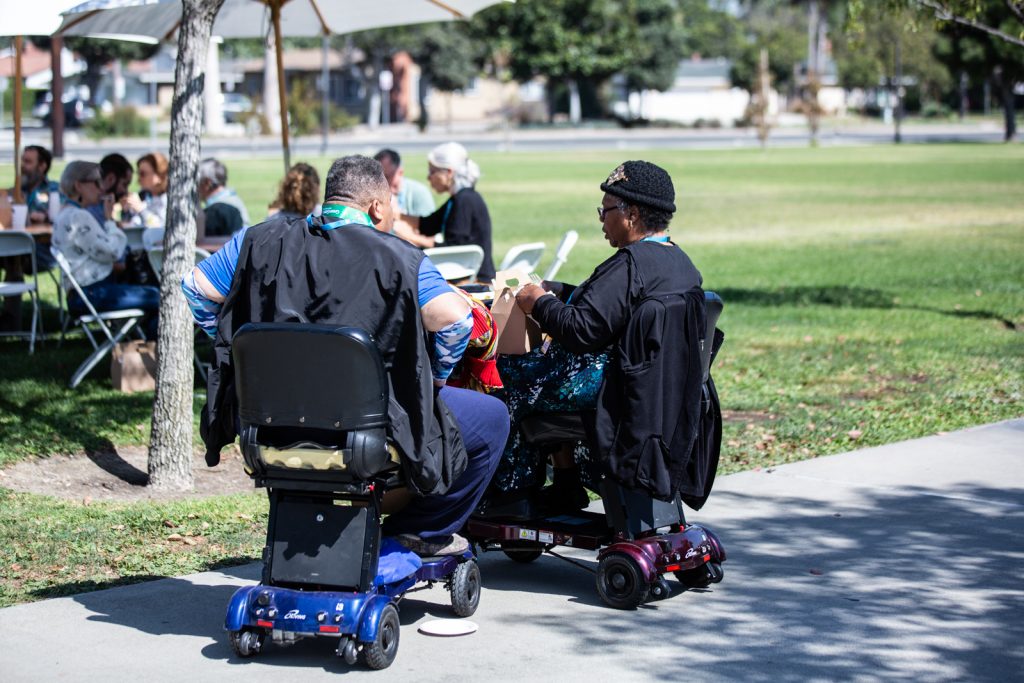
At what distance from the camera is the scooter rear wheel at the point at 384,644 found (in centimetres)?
444

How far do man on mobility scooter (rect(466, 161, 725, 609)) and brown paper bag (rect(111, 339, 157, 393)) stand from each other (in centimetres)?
452

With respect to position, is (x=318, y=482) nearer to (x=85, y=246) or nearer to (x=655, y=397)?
(x=655, y=397)

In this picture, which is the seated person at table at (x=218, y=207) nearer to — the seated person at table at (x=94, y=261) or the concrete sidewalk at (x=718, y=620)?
the seated person at table at (x=94, y=261)

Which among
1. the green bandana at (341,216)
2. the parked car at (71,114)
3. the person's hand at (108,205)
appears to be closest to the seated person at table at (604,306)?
the green bandana at (341,216)

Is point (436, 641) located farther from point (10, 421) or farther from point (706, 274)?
point (706, 274)

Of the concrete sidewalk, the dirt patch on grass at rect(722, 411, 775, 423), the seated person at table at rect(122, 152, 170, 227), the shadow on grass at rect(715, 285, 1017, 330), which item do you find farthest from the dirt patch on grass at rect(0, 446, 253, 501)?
the shadow on grass at rect(715, 285, 1017, 330)

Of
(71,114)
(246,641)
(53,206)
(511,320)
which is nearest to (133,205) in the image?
(53,206)

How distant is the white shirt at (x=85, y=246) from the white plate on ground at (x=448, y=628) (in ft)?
18.4

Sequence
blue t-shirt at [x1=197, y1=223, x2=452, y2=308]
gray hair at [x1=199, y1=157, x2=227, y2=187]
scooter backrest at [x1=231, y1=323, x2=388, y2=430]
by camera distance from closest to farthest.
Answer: scooter backrest at [x1=231, y1=323, x2=388, y2=430], blue t-shirt at [x1=197, y1=223, x2=452, y2=308], gray hair at [x1=199, y1=157, x2=227, y2=187]

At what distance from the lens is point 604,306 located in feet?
16.5

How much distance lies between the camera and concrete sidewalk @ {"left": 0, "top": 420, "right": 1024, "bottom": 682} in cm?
455

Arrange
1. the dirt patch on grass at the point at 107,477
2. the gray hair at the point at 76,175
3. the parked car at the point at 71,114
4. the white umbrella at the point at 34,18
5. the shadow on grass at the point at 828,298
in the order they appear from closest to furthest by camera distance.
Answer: the dirt patch on grass at the point at 107,477
the white umbrella at the point at 34,18
the gray hair at the point at 76,175
the shadow on grass at the point at 828,298
the parked car at the point at 71,114

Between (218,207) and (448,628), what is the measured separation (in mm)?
6685

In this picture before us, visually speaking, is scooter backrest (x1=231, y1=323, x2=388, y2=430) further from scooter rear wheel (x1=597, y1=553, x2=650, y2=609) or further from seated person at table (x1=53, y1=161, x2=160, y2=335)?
seated person at table (x1=53, y1=161, x2=160, y2=335)
